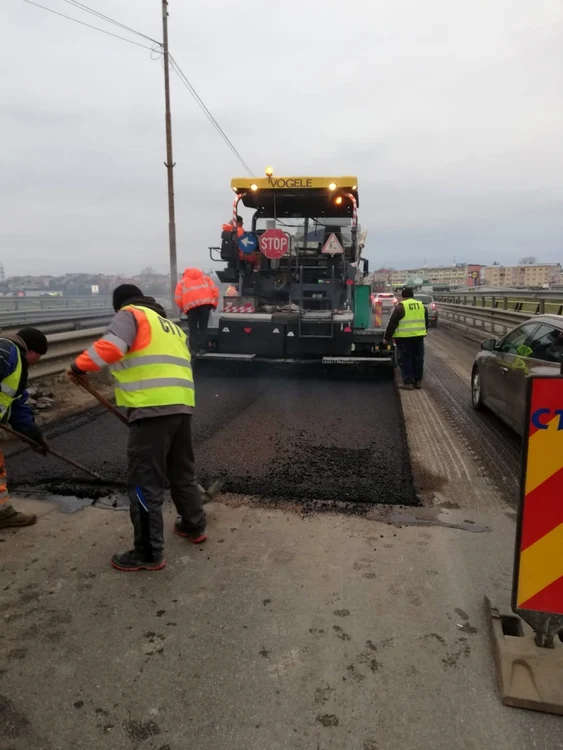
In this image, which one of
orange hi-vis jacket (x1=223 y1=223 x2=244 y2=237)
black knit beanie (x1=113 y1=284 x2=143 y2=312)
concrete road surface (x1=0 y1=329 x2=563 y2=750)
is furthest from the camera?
orange hi-vis jacket (x1=223 y1=223 x2=244 y2=237)

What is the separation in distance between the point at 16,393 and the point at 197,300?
16.3ft

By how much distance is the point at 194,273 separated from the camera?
8.47 m

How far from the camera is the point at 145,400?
311cm

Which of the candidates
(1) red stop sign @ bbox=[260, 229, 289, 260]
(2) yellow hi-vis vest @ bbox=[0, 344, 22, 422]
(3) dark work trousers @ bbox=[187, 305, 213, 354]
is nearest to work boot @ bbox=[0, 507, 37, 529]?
(2) yellow hi-vis vest @ bbox=[0, 344, 22, 422]

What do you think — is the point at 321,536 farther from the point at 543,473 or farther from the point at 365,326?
the point at 365,326

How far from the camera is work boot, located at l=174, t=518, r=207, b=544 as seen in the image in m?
3.43

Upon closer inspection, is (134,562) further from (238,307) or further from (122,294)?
(238,307)

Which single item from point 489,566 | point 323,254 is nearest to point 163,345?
point 489,566

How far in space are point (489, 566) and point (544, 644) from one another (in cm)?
81

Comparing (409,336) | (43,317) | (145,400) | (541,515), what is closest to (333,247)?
(409,336)

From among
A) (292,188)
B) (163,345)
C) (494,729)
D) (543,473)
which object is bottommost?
(494,729)

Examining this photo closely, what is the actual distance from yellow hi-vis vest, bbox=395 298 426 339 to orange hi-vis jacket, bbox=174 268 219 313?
10.2 feet

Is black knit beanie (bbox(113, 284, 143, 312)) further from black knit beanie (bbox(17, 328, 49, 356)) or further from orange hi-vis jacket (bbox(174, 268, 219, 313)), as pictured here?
orange hi-vis jacket (bbox(174, 268, 219, 313))

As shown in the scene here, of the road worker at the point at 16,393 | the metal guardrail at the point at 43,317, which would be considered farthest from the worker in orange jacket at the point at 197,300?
the road worker at the point at 16,393
